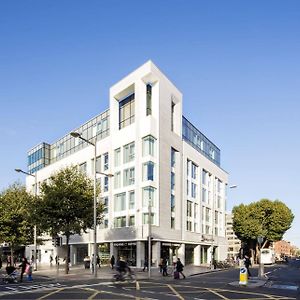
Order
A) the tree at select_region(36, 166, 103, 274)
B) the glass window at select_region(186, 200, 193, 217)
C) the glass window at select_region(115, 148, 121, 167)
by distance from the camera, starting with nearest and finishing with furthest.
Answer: the tree at select_region(36, 166, 103, 274)
the glass window at select_region(115, 148, 121, 167)
the glass window at select_region(186, 200, 193, 217)

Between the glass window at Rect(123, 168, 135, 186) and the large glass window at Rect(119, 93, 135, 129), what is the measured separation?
6.25 m

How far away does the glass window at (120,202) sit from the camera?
55344 millimetres

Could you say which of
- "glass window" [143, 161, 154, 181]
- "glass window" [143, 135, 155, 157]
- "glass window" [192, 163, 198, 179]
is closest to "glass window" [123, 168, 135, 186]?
"glass window" [143, 161, 154, 181]

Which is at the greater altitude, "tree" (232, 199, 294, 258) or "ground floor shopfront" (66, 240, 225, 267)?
"tree" (232, 199, 294, 258)

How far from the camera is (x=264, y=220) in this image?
3194 inches

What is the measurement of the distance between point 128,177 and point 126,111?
8.99 meters

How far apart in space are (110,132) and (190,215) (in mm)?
17072

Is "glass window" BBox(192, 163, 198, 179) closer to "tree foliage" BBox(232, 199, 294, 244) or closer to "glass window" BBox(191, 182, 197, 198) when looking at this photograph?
"glass window" BBox(191, 182, 197, 198)

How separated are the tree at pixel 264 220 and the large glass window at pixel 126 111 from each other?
35.3 metres

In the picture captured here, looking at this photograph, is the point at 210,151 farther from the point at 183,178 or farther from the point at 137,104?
the point at 137,104

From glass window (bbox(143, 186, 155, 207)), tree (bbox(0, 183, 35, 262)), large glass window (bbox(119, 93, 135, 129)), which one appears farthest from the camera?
large glass window (bbox(119, 93, 135, 129))

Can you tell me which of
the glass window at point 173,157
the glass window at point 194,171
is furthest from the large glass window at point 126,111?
the glass window at point 194,171

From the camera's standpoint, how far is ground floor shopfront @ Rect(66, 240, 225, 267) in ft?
170

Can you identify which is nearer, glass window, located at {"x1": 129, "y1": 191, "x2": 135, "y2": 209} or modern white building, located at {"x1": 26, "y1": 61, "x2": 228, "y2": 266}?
modern white building, located at {"x1": 26, "y1": 61, "x2": 228, "y2": 266}
